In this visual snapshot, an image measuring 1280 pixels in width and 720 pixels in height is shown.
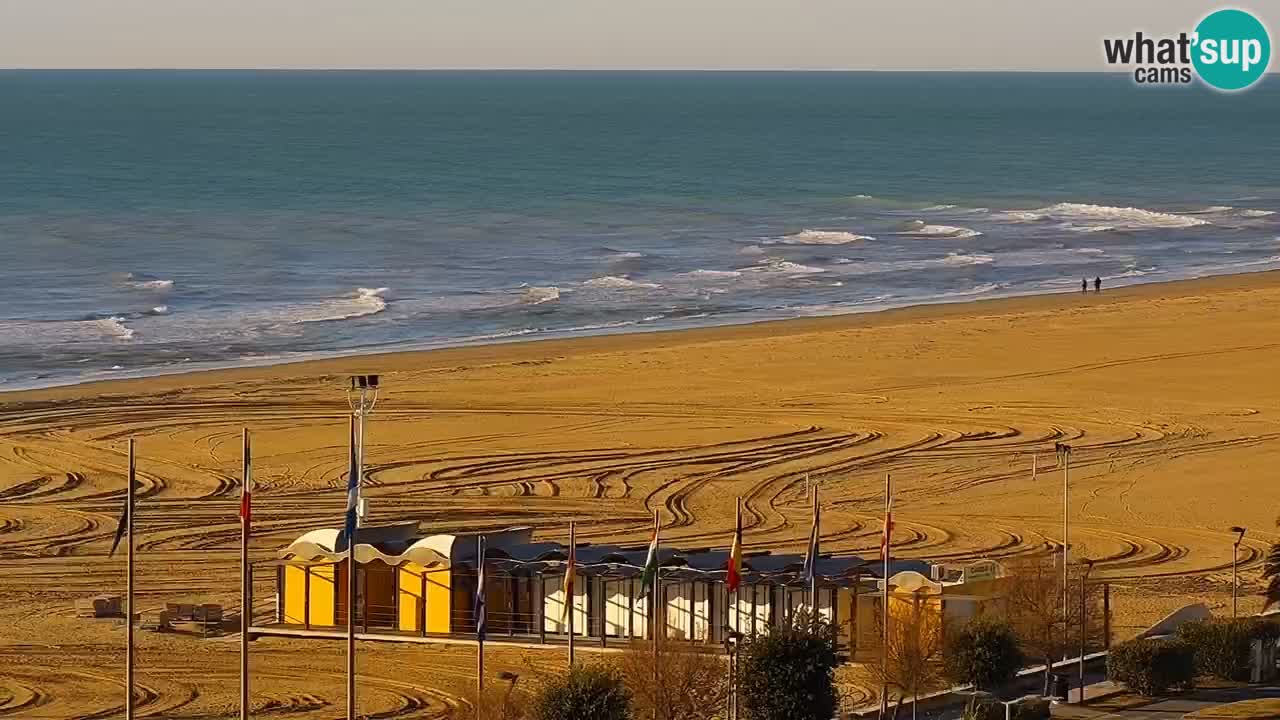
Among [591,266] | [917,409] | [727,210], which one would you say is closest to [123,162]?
[727,210]

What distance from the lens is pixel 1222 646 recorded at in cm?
2927

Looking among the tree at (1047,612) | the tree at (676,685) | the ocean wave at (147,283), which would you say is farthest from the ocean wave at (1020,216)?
the tree at (676,685)

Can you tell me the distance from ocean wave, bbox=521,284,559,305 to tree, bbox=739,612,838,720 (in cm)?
4770

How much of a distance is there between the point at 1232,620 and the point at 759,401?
2242 centimetres

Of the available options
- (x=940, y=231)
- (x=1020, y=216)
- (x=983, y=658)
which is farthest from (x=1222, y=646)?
(x=1020, y=216)

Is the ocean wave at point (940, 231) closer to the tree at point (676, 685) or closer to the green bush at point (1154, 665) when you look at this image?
the green bush at point (1154, 665)

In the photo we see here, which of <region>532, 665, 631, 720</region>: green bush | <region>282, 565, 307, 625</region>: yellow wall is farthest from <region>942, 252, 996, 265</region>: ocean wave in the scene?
<region>532, 665, 631, 720</region>: green bush

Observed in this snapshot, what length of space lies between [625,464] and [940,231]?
5985cm

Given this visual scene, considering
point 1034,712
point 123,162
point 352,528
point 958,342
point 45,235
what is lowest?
point 1034,712

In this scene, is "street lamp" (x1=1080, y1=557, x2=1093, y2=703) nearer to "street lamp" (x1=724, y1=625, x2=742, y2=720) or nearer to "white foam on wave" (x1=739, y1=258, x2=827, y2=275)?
"street lamp" (x1=724, y1=625, x2=742, y2=720)

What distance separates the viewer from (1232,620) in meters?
29.9

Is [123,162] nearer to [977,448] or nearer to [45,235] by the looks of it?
[45,235]

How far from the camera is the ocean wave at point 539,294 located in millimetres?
73562

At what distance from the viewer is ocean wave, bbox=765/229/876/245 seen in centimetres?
9612
